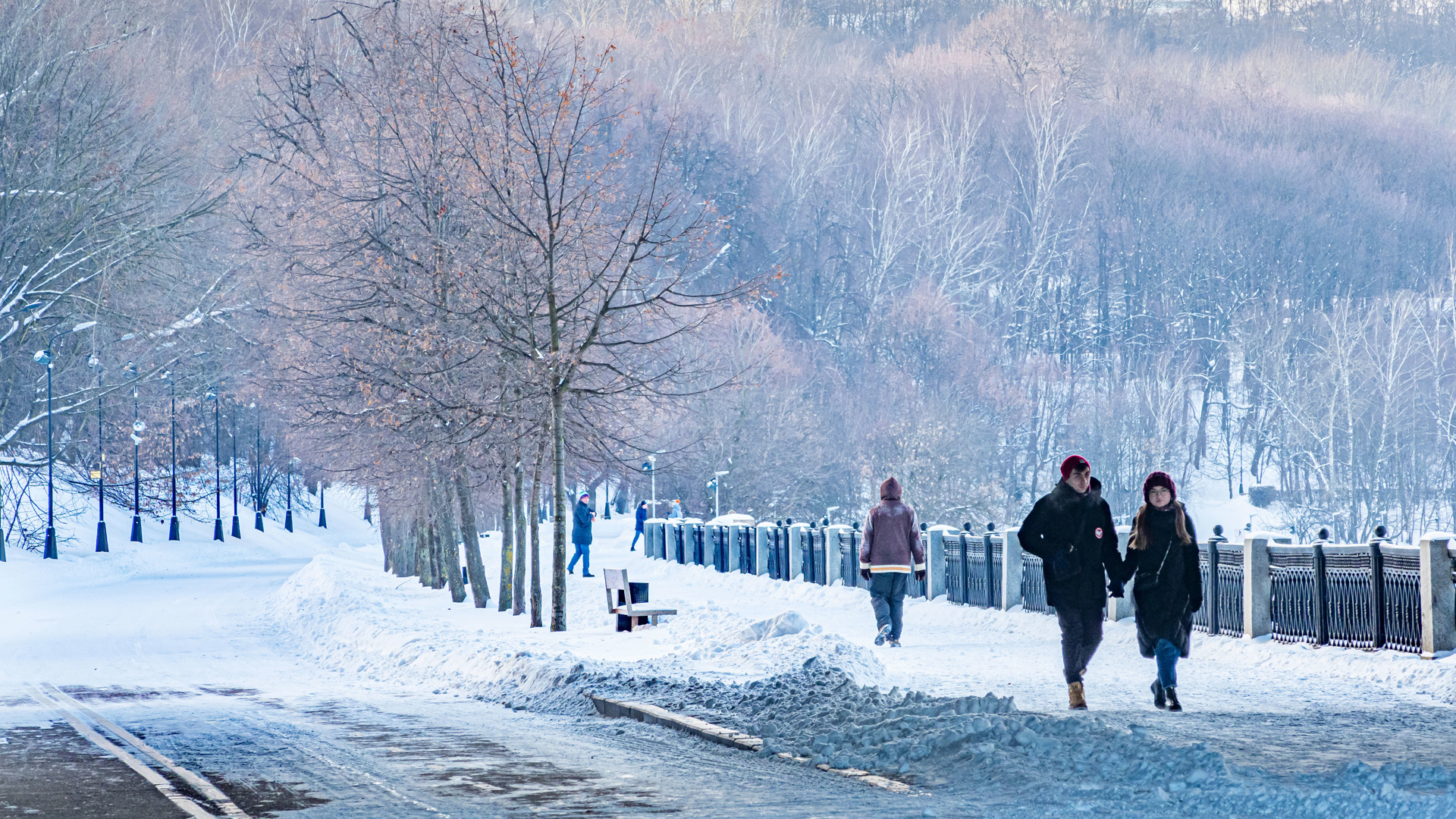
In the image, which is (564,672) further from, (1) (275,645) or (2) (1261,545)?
(1) (275,645)

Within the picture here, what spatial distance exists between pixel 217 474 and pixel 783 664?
180 feet

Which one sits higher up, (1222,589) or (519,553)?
(519,553)

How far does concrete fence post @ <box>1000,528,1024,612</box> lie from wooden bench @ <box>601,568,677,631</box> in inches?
182

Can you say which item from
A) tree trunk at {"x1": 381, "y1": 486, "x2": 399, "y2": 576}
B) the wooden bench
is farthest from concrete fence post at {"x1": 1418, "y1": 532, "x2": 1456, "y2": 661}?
tree trunk at {"x1": 381, "y1": 486, "x2": 399, "y2": 576}

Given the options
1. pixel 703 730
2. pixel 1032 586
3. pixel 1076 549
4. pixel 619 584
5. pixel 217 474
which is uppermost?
pixel 217 474

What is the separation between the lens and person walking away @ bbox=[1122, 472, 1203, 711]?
37.2 feet

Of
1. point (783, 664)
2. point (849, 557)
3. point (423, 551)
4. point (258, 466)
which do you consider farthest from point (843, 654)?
point (258, 466)

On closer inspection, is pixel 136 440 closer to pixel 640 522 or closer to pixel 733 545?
pixel 640 522

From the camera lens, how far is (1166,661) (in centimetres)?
1170

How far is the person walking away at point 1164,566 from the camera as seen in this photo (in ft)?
37.2

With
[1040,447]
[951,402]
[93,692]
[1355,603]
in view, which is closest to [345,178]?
[93,692]

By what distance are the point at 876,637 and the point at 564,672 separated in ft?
17.8

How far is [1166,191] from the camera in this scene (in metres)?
113

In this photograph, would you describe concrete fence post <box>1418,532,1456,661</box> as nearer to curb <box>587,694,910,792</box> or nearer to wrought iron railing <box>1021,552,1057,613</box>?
curb <box>587,694,910,792</box>
